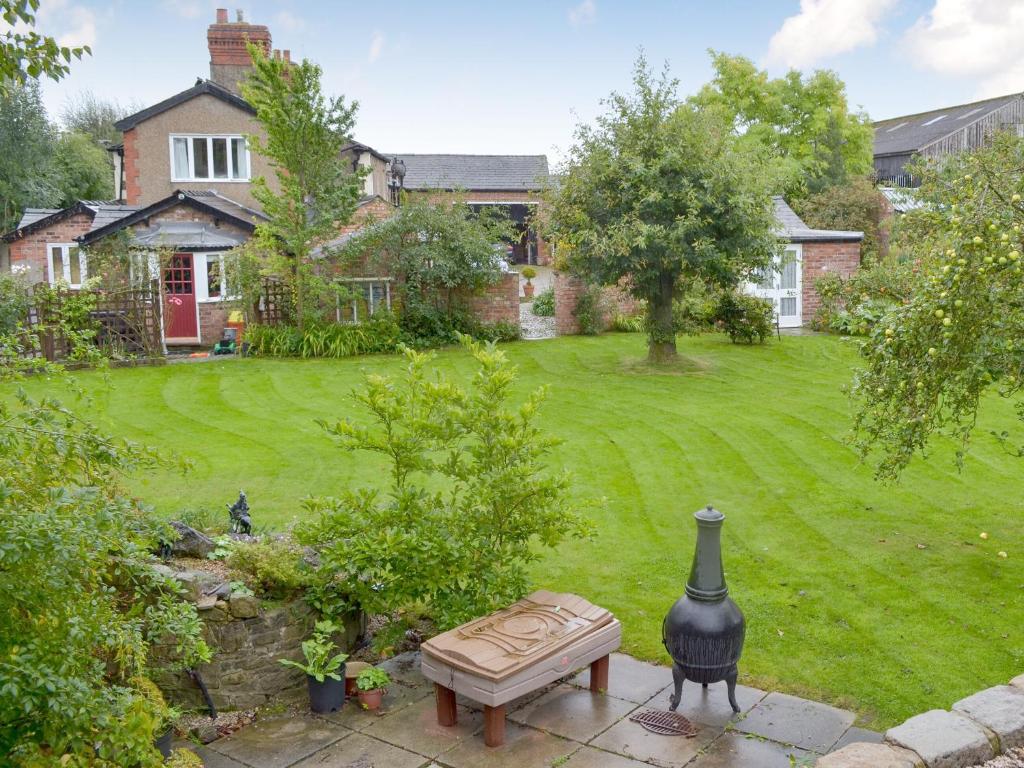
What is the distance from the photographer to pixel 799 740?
5.76 m

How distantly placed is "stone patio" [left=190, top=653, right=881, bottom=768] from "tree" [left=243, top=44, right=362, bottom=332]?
15504 mm

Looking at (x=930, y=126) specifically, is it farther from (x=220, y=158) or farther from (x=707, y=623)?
(x=707, y=623)

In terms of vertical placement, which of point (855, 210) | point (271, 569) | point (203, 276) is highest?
point (855, 210)

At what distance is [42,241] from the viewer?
23688 millimetres

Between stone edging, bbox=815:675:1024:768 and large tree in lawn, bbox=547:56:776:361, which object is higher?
large tree in lawn, bbox=547:56:776:361

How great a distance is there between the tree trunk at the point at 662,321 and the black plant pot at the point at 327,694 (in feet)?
44.1

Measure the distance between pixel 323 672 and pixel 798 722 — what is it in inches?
124

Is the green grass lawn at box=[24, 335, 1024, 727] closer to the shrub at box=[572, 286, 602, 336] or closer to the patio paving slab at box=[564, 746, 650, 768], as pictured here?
the patio paving slab at box=[564, 746, 650, 768]

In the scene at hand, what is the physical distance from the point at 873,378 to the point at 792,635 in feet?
7.31

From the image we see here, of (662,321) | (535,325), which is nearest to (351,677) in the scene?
(662,321)

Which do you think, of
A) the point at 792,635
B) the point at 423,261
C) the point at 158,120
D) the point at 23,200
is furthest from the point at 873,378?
the point at 23,200

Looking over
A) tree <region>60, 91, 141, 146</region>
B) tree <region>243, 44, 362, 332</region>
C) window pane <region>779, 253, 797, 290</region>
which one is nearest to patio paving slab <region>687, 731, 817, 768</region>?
tree <region>243, 44, 362, 332</region>

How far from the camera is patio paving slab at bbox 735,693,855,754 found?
5.76m

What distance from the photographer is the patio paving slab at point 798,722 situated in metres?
5.76
